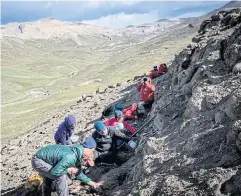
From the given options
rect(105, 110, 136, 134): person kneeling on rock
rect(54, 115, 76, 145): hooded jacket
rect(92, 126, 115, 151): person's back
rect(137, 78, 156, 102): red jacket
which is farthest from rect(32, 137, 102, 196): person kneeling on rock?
rect(137, 78, 156, 102): red jacket

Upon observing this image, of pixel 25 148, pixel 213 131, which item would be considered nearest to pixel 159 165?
pixel 213 131

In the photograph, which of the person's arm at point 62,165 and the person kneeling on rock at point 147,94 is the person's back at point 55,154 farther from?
the person kneeling on rock at point 147,94

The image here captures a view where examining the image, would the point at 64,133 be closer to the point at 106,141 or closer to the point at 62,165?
the point at 106,141

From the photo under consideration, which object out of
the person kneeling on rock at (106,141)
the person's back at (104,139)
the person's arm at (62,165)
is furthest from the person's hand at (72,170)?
the person's back at (104,139)

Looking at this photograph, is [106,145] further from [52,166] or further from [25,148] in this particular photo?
[25,148]

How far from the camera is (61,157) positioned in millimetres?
10141

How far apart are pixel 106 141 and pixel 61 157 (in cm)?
342

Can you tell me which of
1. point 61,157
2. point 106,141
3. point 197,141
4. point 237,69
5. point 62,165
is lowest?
point 106,141

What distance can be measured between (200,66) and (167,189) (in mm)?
7597

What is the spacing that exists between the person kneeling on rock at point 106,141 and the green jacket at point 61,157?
270 cm

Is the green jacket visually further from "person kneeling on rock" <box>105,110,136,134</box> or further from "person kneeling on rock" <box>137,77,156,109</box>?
"person kneeling on rock" <box>137,77,156,109</box>

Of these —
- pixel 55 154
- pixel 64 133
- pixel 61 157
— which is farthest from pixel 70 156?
pixel 64 133

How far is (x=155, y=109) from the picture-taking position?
1723 cm

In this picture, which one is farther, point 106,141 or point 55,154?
point 106,141
